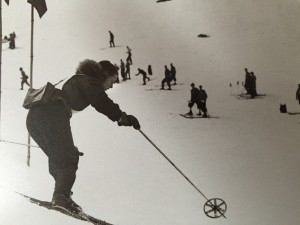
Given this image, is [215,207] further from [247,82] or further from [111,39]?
[111,39]

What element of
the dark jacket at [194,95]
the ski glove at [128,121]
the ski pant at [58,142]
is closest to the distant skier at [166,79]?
the dark jacket at [194,95]

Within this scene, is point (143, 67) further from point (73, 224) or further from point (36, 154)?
point (73, 224)

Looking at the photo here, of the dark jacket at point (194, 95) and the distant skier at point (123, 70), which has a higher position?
the distant skier at point (123, 70)

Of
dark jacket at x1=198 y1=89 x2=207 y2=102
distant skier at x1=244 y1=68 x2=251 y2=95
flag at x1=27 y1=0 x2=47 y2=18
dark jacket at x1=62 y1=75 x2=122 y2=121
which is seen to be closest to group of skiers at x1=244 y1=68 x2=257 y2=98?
distant skier at x1=244 y1=68 x2=251 y2=95

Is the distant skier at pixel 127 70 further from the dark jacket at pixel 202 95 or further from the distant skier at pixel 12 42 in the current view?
the distant skier at pixel 12 42

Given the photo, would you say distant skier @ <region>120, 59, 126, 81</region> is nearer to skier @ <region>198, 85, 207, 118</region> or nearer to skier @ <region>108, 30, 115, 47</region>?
skier @ <region>108, 30, 115, 47</region>

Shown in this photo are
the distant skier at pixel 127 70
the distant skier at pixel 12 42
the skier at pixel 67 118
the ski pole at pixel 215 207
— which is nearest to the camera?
the ski pole at pixel 215 207
